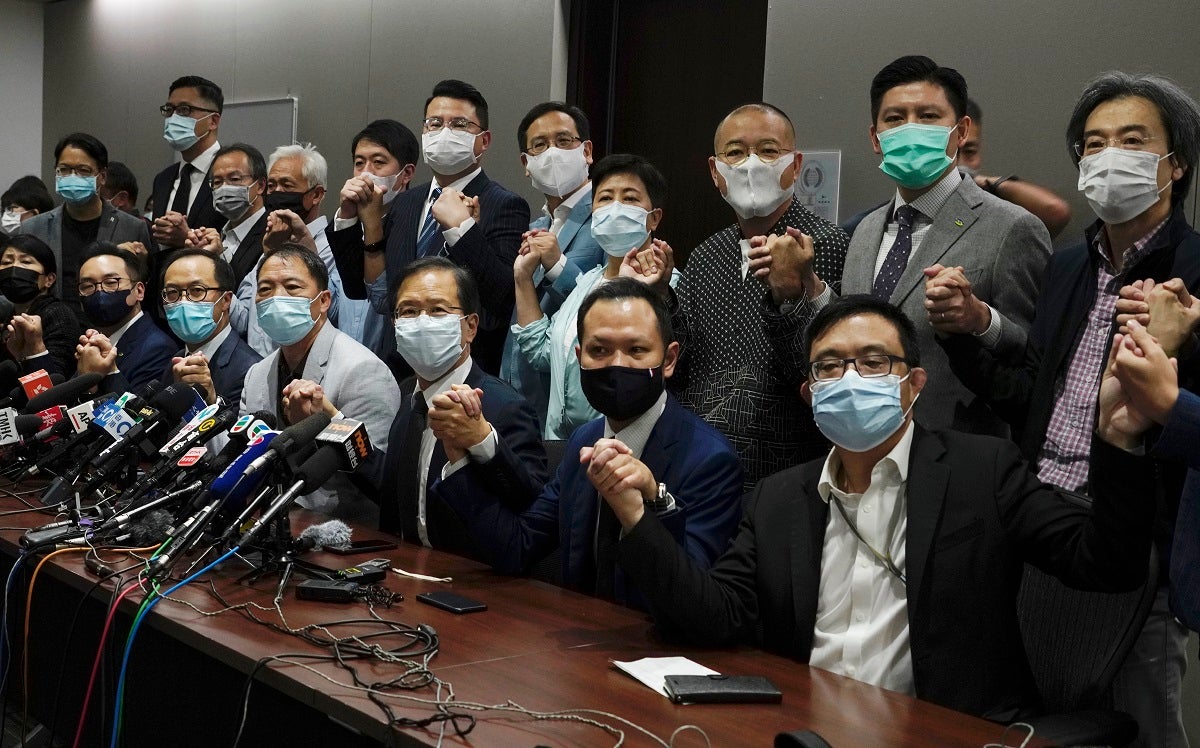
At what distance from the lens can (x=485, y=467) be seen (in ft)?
8.93

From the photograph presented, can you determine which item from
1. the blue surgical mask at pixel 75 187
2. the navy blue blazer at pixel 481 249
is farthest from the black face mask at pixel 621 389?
the blue surgical mask at pixel 75 187

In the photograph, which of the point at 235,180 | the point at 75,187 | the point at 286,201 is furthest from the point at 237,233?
the point at 75,187

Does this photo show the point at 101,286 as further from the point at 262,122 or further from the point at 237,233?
the point at 262,122

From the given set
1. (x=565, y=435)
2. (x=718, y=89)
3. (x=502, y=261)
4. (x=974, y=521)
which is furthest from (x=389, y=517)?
(x=718, y=89)

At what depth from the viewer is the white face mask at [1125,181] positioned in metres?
2.46

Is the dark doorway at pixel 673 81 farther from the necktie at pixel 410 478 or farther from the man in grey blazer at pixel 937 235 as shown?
the necktie at pixel 410 478

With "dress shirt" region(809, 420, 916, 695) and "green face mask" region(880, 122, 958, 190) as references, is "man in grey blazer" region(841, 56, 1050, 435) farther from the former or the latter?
"dress shirt" region(809, 420, 916, 695)

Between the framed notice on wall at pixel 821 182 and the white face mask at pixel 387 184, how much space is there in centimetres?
158

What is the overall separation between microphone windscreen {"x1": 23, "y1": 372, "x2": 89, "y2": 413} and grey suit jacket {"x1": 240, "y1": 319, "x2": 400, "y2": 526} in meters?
0.52

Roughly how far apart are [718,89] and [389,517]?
8.82ft

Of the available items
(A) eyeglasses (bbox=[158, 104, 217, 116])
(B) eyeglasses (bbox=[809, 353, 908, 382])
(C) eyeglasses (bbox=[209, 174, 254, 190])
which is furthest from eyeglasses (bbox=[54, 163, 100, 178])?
(B) eyeglasses (bbox=[809, 353, 908, 382])

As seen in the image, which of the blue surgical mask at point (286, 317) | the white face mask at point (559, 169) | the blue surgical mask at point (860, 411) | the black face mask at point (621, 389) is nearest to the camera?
the blue surgical mask at point (860, 411)

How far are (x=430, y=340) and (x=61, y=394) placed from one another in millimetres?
1345

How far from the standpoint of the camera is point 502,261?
13.0 ft
